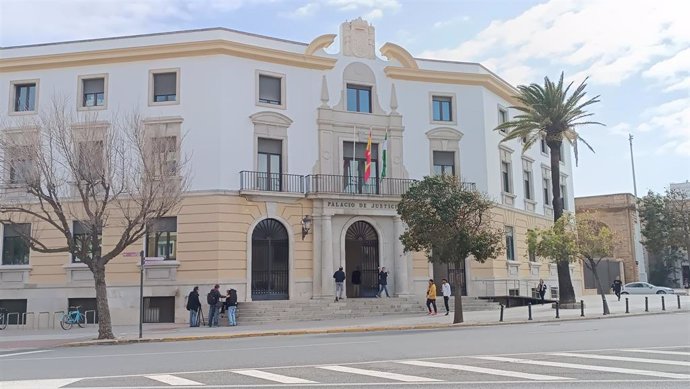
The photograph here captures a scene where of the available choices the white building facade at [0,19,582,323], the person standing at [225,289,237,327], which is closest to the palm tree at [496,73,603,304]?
the white building facade at [0,19,582,323]

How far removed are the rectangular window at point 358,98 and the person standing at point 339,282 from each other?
8.36 m

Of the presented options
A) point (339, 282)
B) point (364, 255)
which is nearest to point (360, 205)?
point (364, 255)

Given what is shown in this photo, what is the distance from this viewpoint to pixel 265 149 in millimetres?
29000

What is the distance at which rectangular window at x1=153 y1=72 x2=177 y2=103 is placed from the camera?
28.3m

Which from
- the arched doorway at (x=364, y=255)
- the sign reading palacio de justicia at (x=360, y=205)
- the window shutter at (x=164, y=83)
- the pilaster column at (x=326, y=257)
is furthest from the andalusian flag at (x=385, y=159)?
the window shutter at (x=164, y=83)

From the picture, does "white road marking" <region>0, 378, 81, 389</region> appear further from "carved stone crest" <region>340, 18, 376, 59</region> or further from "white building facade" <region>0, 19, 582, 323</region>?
"carved stone crest" <region>340, 18, 376, 59</region>

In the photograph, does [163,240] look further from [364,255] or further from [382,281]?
[382,281]

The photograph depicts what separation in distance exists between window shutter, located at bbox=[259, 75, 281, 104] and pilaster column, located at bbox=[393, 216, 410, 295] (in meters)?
8.19

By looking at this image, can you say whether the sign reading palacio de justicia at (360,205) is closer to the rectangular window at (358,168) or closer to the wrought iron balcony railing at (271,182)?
the rectangular window at (358,168)

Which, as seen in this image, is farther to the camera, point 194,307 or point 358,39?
point 358,39

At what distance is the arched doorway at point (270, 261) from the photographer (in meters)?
27.9

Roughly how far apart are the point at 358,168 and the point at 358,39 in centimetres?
663

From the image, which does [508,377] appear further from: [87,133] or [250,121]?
[250,121]

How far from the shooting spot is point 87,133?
21391 millimetres
